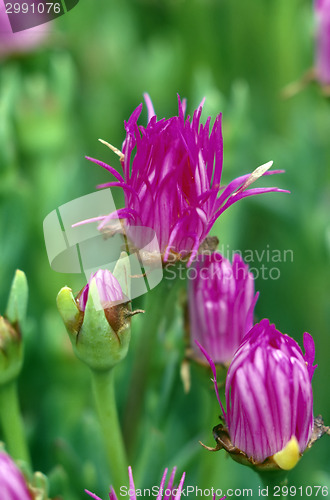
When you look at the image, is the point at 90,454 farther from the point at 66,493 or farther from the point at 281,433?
the point at 281,433

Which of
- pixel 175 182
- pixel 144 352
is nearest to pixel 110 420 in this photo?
pixel 144 352

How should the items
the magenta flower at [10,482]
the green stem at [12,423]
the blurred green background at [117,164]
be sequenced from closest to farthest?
the magenta flower at [10,482] < the green stem at [12,423] < the blurred green background at [117,164]

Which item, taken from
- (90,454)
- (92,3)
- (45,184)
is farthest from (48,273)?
(92,3)

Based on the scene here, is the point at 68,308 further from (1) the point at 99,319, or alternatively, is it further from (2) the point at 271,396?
(2) the point at 271,396

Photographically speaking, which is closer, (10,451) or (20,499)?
(20,499)

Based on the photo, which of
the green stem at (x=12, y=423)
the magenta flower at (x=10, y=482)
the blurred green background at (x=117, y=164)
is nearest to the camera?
the magenta flower at (x=10, y=482)

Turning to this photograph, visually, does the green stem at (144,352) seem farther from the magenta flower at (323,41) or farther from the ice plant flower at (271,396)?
the magenta flower at (323,41)

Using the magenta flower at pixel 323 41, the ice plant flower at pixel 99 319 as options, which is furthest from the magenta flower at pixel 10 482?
the magenta flower at pixel 323 41
